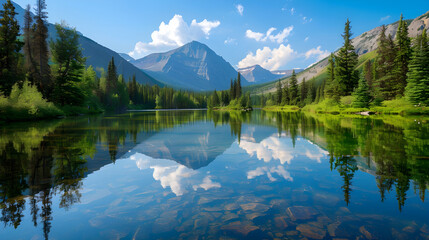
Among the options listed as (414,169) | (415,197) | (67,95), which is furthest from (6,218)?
(67,95)

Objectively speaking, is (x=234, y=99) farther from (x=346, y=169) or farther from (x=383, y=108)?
(x=346, y=169)

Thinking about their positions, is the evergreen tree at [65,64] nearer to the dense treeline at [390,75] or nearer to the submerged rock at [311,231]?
the submerged rock at [311,231]

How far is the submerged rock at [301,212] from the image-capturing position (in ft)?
16.0

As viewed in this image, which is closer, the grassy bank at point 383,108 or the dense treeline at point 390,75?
the grassy bank at point 383,108

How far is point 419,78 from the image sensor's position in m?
40.0

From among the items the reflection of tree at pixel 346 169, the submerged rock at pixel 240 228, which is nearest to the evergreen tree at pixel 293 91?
the reflection of tree at pixel 346 169

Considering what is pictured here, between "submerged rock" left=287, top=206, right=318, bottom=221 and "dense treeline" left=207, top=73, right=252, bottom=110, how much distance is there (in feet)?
343

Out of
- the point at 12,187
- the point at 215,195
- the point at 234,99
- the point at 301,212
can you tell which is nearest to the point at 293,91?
the point at 234,99

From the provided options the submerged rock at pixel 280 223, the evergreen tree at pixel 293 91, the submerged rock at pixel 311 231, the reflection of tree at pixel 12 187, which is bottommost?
the submerged rock at pixel 311 231

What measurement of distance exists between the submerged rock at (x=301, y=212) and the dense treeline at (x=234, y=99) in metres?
105

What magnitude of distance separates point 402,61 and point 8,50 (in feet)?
239

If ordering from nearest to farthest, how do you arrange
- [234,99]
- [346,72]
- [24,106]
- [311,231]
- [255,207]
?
[311,231]
[255,207]
[24,106]
[346,72]
[234,99]

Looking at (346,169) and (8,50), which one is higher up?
(8,50)

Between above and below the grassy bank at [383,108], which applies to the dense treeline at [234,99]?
above
